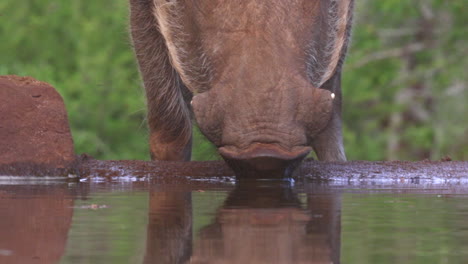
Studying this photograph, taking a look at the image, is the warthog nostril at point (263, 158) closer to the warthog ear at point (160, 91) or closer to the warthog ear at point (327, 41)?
the warthog ear at point (327, 41)

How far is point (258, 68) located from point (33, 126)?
1.09 metres

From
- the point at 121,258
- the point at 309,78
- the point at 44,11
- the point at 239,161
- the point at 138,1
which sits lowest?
the point at 121,258

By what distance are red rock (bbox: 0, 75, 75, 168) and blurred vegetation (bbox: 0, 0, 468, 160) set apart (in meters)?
1.81

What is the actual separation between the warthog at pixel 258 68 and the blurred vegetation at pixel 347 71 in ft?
5.35

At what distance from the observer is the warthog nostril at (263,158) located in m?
4.45

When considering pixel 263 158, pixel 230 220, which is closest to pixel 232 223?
pixel 230 220

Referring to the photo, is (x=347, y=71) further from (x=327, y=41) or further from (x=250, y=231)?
(x=250, y=231)

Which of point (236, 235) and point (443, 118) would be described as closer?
point (236, 235)

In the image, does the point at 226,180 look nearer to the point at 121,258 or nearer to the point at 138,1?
the point at 138,1

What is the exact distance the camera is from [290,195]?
14.0ft

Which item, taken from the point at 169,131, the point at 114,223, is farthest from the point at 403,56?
the point at 114,223

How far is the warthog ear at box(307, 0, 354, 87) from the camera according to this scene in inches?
200

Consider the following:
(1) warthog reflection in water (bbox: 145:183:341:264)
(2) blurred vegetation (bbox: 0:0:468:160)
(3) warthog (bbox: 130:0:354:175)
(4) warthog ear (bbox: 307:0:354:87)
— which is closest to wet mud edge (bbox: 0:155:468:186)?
(3) warthog (bbox: 130:0:354:175)

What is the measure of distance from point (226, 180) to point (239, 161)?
1.65ft
